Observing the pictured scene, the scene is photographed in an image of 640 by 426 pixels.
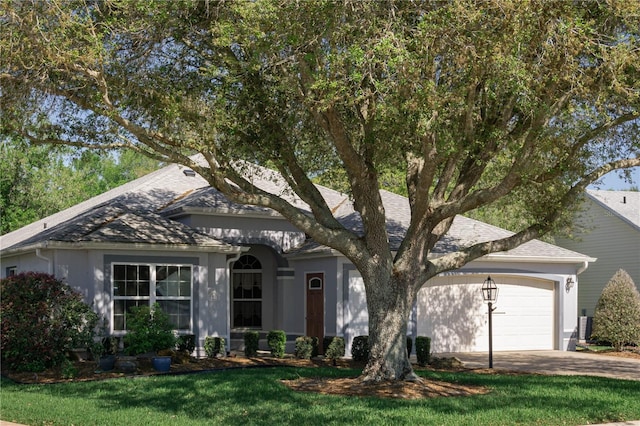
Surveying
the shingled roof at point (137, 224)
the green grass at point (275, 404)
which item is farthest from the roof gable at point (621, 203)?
the green grass at point (275, 404)

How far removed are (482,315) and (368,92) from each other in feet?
45.1

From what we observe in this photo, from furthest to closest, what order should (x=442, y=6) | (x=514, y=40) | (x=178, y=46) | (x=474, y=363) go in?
(x=474, y=363)
(x=178, y=46)
(x=442, y=6)
(x=514, y=40)

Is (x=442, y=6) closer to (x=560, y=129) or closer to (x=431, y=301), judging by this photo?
(x=560, y=129)

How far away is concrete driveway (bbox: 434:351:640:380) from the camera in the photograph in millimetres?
18680

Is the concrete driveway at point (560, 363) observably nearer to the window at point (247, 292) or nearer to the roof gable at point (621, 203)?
the window at point (247, 292)

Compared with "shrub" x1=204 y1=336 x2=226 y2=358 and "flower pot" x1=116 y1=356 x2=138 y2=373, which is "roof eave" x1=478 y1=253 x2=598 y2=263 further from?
"flower pot" x1=116 y1=356 x2=138 y2=373

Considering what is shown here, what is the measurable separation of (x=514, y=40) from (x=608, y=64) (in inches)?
68.6

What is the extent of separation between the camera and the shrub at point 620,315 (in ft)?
80.8

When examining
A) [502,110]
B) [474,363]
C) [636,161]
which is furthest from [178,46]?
[474,363]

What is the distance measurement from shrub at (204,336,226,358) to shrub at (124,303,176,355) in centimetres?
232

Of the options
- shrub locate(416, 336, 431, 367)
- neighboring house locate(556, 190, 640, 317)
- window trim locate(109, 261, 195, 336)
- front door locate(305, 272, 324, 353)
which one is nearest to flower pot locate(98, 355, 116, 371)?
window trim locate(109, 261, 195, 336)

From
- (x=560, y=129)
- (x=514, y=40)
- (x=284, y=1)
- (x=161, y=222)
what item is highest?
(x=284, y=1)

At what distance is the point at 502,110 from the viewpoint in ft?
46.3

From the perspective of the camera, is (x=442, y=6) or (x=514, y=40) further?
(x=442, y=6)
